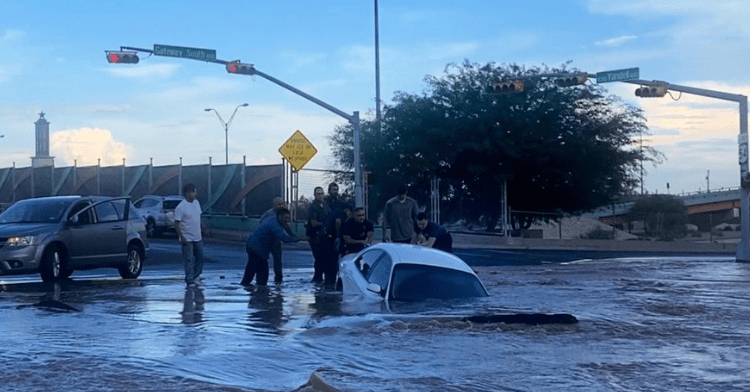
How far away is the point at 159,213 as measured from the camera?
40312mm

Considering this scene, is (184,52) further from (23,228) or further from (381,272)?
(381,272)

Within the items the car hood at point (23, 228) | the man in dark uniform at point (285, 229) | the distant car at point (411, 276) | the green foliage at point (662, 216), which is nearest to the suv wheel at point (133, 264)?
the car hood at point (23, 228)

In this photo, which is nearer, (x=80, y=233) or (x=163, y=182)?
(x=80, y=233)

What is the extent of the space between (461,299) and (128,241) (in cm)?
905

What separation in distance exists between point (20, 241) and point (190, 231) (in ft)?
9.37

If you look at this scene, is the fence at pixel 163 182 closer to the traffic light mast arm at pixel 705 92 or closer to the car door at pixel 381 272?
the traffic light mast arm at pixel 705 92

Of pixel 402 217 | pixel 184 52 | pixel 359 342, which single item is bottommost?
pixel 359 342

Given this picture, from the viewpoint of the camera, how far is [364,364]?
8.70 m

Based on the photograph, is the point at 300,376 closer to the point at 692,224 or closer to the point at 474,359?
the point at 474,359

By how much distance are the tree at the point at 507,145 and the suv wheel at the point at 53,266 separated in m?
24.5

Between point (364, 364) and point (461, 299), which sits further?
point (461, 299)

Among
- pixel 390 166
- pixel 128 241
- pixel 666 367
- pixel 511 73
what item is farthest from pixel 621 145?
pixel 666 367

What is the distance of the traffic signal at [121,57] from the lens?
87.1 feet

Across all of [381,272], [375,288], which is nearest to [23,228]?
[381,272]
